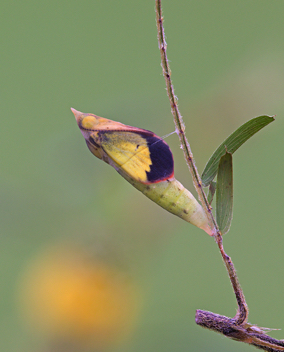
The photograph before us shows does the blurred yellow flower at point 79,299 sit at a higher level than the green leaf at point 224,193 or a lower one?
lower

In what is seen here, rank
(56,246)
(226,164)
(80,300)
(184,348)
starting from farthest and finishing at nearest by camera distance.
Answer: (56,246), (80,300), (184,348), (226,164)

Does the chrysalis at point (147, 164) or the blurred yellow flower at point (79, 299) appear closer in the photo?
the chrysalis at point (147, 164)

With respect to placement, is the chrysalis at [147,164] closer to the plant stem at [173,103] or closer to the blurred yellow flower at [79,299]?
the plant stem at [173,103]

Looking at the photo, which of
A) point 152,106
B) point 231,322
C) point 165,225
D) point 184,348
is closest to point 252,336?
point 231,322

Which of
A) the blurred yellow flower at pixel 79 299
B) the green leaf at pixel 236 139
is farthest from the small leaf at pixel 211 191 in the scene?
the blurred yellow flower at pixel 79 299

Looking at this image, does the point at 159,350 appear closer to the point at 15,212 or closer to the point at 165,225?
the point at 165,225

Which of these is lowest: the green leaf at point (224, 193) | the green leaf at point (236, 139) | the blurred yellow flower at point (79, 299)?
the blurred yellow flower at point (79, 299)

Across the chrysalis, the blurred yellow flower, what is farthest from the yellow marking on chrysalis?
the blurred yellow flower
